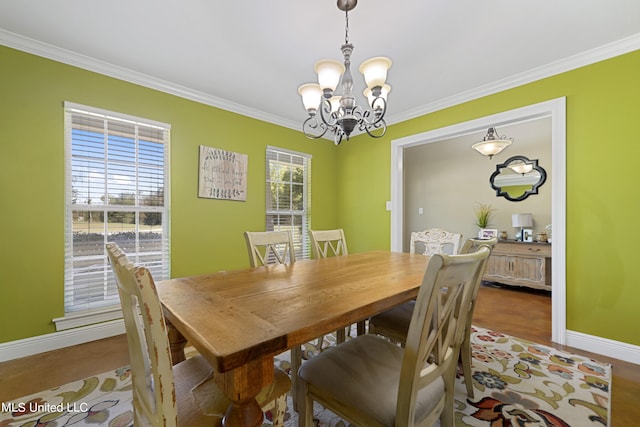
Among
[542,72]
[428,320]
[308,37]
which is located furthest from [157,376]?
[542,72]

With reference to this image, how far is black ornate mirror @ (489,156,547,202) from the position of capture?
165 inches

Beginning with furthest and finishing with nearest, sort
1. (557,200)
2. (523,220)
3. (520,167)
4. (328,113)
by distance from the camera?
(520,167), (523,220), (557,200), (328,113)

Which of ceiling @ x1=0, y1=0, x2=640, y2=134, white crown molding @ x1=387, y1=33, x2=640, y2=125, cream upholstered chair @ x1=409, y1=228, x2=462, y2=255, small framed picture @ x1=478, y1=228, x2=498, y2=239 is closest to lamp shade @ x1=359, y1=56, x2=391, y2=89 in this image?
ceiling @ x1=0, y1=0, x2=640, y2=134

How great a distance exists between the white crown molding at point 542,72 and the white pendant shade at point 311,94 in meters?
1.99

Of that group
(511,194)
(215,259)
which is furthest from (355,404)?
(511,194)

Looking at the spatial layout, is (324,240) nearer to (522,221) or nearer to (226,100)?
(226,100)

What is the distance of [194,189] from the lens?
2895mm

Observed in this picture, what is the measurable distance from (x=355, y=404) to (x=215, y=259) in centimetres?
251

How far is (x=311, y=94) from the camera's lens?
5.87 ft

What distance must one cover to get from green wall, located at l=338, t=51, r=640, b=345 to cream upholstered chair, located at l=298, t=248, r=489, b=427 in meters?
2.09

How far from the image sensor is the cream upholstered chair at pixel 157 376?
2.07ft

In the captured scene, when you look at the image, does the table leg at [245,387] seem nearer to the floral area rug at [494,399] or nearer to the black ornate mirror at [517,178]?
the floral area rug at [494,399]

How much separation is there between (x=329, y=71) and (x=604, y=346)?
305 centimetres

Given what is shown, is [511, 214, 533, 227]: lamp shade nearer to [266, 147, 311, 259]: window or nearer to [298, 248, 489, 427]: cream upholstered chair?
[266, 147, 311, 259]: window
